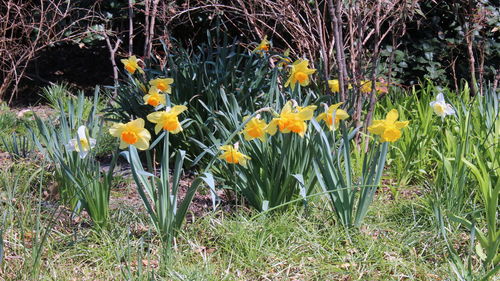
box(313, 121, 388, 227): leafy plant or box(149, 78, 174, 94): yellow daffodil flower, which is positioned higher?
box(149, 78, 174, 94): yellow daffodil flower

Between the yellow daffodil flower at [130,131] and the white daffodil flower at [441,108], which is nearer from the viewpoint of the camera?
the yellow daffodil flower at [130,131]

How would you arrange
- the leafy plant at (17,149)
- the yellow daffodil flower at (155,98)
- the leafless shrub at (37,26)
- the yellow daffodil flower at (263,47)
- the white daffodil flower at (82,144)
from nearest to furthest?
the white daffodil flower at (82,144) → the yellow daffodil flower at (155,98) → the leafy plant at (17,149) → the yellow daffodil flower at (263,47) → the leafless shrub at (37,26)

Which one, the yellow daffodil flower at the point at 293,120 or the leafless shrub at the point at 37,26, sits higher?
the yellow daffodil flower at the point at 293,120

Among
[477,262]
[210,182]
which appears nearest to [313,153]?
[210,182]

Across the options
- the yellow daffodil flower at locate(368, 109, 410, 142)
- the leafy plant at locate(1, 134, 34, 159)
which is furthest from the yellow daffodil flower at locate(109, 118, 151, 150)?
the leafy plant at locate(1, 134, 34, 159)

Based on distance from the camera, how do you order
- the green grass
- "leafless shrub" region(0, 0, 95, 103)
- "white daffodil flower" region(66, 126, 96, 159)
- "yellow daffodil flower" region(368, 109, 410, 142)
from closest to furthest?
the green grass < "yellow daffodil flower" region(368, 109, 410, 142) < "white daffodil flower" region(66, 126, 96, 159) < "leafless shrub" region(0, 0, 95, 103)

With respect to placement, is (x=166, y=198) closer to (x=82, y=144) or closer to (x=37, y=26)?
(x=82, y=144)

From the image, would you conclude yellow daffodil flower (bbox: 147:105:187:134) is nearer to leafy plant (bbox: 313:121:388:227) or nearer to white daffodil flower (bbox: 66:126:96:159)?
white daffodil flower (bbox: 66:126:96:159)

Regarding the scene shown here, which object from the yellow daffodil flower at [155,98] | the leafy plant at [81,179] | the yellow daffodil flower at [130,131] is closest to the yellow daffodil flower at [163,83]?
the yellow daffodil flower at [155,98]

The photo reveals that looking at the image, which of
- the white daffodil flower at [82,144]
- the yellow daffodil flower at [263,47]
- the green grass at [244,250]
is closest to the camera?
the green grass at [244,250]

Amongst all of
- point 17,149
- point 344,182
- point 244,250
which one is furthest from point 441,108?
point 17,149

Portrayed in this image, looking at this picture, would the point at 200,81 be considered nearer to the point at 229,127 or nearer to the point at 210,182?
the point at 229,127

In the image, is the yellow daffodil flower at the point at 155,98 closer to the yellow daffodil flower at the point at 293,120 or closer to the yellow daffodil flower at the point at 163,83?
the yellow daffodil flower at the point at 163,83

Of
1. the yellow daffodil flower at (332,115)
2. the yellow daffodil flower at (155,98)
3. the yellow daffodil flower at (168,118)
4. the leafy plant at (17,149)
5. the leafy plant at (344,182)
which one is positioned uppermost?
the yellow daffodil flower at (168,118)
